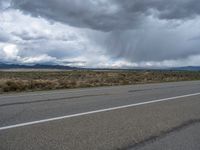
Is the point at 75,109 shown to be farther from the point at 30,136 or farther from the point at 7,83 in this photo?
the point at 7,83

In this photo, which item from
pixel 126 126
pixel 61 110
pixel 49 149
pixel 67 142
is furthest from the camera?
pixel 61 110

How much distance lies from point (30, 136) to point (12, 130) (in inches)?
27.9

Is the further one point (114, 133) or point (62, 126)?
point (62, 126)

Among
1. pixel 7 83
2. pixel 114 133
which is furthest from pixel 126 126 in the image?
pixel 7 83

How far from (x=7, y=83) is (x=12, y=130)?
14.6m

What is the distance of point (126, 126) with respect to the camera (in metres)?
6.49

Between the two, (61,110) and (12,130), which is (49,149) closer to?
(12,130)

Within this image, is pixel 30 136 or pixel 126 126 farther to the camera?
pixel 126 126

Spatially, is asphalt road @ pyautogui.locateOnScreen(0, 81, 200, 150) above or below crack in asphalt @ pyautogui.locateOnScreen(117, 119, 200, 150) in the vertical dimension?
above

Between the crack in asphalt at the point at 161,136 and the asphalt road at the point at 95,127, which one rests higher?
the asphalt road at the point at 95,127

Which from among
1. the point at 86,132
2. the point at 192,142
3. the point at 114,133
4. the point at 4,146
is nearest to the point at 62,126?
the point at 86,132

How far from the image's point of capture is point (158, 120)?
24.0ft

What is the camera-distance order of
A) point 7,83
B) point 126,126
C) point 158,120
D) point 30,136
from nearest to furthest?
1. point 30,136
2. point 126,126
3. point 158,120
4. point 7,83

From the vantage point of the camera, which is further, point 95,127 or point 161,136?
point 95,127
